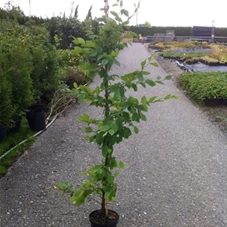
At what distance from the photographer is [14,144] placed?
4.75 m

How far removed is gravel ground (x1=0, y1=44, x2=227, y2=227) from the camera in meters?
3.04

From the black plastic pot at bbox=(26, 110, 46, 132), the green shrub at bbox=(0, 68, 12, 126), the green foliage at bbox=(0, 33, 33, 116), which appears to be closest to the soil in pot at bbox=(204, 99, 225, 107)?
the black plastic pot at bbox=(26, 110, 46, 132)

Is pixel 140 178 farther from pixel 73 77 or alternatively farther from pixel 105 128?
pixel 73 77

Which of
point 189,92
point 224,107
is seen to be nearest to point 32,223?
point 224,107

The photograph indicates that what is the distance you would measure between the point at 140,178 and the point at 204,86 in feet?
16.1

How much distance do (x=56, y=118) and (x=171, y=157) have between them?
263 centimetres

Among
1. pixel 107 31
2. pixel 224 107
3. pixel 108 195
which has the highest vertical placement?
pixel 107 31

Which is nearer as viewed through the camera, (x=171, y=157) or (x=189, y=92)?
(x=171, y=157)

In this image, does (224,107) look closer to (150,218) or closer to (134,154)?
(134,154)

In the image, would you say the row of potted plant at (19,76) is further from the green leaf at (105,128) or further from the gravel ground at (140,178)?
the green leaf at (105,128)

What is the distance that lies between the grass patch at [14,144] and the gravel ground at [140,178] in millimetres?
100

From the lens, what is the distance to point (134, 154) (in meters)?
4.63

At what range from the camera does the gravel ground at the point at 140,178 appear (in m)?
3.04

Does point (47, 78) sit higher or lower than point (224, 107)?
higher
